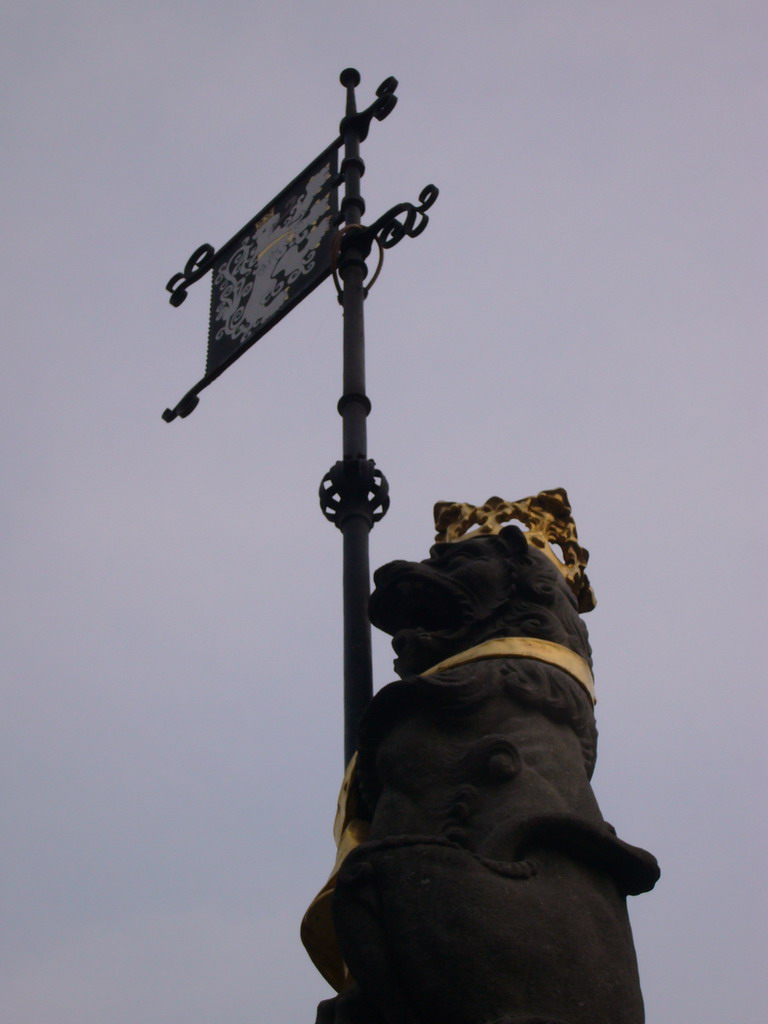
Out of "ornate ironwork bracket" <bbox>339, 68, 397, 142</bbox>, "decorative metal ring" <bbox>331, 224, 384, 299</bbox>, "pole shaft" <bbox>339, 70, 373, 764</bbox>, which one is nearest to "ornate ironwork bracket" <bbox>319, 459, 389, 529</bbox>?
"pole shaft" <bbox>339, 70, 373, 764</bbox>

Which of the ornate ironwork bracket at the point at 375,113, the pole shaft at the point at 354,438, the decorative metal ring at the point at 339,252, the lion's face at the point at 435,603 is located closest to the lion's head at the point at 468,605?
the lion's face at the point at 435,603

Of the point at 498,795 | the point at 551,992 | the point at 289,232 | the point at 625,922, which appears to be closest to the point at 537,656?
the point at 498,795

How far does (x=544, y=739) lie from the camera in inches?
163

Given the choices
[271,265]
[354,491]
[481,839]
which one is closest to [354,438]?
[354,491]

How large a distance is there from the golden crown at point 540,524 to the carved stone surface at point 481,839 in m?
0.44

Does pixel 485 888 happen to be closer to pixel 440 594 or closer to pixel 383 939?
pixel 383 939

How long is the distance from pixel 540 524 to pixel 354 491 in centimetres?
73

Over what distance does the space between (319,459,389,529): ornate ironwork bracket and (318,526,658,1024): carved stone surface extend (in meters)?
0.58

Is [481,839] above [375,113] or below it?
below

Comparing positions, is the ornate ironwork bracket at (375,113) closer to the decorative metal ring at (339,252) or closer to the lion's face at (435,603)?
the decorative metal ring at (339,252)

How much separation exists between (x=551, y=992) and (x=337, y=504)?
2375 millimetres

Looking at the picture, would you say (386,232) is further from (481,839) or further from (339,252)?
(481,839)

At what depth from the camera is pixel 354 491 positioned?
5.22 metres

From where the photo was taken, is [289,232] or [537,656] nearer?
[537,656]
